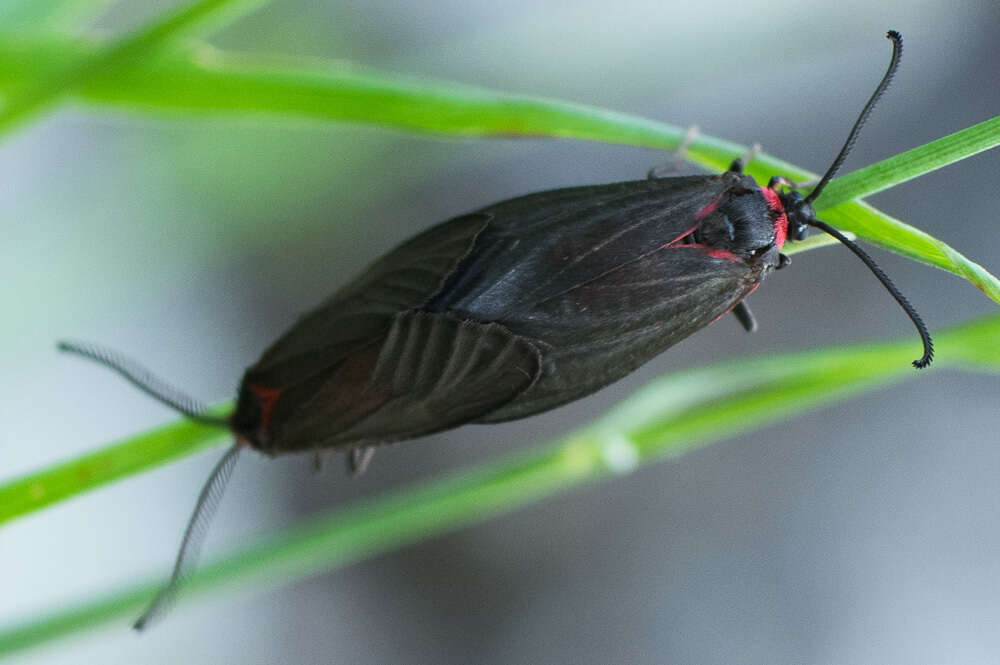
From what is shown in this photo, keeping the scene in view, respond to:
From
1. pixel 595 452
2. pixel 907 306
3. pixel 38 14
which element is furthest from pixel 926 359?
pixel 38 14

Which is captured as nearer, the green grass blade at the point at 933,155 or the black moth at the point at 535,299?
the green grass blade at the point at 933,155

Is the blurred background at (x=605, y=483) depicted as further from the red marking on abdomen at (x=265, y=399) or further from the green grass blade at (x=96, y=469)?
the green grass blade at (x=96, y=469)

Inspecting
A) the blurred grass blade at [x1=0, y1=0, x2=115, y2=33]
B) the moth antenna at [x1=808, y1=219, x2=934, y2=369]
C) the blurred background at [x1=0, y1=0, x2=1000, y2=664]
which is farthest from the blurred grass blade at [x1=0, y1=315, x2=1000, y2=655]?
the blurred background at [x1=0, y1=0, x2=1000, y2=664]

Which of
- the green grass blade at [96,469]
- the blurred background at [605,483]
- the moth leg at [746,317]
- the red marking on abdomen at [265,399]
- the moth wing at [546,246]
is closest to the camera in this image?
the green grass blade at [96,469]

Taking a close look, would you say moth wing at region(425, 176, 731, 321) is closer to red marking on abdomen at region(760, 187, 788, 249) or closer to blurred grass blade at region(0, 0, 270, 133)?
red marking on abdomen at region(760, 187, 788, 249)

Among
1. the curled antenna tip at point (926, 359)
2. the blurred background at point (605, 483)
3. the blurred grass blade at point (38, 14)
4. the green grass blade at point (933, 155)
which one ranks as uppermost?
the blurred grass blade at point (38, 14)

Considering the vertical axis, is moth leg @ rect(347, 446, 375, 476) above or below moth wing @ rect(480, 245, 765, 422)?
below

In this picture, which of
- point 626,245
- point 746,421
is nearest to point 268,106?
point 626,245

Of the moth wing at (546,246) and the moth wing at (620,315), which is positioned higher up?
the moth wing at (546,246)

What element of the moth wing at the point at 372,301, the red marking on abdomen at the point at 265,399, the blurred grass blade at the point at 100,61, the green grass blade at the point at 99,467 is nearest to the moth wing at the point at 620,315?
the moth wing at the point at 372,301
